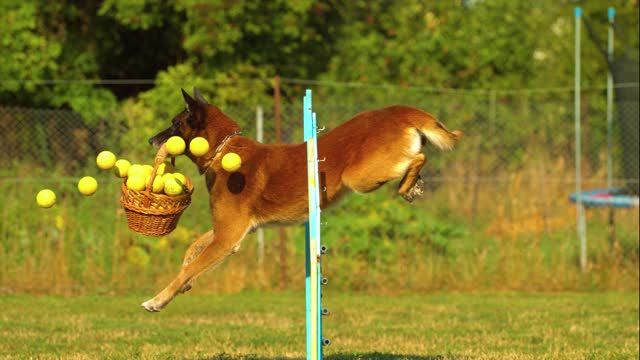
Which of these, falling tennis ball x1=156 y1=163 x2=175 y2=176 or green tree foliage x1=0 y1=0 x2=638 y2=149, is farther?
green tree foliage x1=0 y1=0 x2=638 y2=149

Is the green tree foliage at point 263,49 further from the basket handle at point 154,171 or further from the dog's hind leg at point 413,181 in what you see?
the dog's hind leg at point 413,181

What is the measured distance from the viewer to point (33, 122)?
577 inches

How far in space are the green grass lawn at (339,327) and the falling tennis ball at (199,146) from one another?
226 centimetres

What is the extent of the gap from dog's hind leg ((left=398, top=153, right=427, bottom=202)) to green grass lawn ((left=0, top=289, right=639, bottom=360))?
2.26 metres

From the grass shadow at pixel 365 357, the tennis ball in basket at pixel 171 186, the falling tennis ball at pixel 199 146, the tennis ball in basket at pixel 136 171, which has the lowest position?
the grass shadow at pixel 365 357

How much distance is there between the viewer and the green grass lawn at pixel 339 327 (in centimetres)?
988

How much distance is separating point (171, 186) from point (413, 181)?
1620 millimetres

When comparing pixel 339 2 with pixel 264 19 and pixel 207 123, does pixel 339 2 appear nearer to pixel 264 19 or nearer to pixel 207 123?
pixel 264 19

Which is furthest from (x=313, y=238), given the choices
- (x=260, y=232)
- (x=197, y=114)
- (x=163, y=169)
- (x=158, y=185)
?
(x=260, y=232)

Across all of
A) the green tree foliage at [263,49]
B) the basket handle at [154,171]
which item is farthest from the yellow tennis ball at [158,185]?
the green tree foliage at [263,49]

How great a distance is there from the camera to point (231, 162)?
291 inches

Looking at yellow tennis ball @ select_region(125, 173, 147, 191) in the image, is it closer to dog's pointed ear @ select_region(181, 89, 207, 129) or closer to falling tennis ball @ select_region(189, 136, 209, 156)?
falling tennis ball @ select_region(189, 136, 209, 156)

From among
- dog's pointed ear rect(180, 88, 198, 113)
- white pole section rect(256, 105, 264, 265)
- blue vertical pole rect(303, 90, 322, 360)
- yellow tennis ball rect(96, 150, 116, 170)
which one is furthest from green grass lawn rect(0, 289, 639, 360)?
dog's pointed ear rect(180, 88, 198, 113)

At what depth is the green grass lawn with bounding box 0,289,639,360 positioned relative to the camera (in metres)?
9.88
